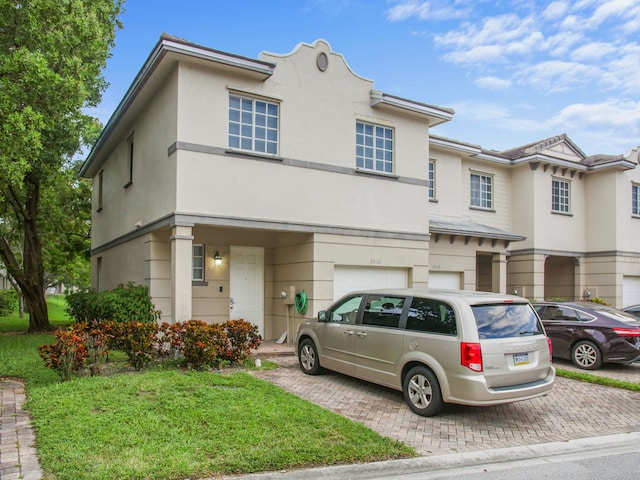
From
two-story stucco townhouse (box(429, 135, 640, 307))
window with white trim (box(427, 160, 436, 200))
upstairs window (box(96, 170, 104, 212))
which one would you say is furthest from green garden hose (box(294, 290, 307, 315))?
upstairs window (box(96, 170, 104, 212))

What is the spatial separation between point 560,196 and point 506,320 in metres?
14.6

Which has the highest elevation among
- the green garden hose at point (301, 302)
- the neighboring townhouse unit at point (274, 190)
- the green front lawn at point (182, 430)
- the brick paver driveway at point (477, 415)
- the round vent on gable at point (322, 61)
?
the round vent on gable at point (322, 61)

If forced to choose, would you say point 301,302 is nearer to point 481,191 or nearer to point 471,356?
point 471,356

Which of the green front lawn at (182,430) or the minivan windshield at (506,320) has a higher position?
the minivan windshield at (506,320)

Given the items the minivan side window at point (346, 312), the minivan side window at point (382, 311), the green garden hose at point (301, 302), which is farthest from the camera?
the green garden hose at point (301, 302)

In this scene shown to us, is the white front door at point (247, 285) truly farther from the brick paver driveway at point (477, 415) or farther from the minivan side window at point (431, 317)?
the minivan side window at point (431, 317)

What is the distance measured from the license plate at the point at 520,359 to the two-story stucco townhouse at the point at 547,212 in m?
10.2

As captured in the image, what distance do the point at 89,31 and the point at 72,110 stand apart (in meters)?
1.84

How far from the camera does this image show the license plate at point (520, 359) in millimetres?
6582

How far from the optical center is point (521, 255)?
18.8m

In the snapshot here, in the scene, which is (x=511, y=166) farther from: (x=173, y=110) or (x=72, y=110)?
(x=72, y=110)

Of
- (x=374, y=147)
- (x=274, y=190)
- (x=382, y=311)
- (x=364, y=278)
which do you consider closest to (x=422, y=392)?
(x=382, y=311)

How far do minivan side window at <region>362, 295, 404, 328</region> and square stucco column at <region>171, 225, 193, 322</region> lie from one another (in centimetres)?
409

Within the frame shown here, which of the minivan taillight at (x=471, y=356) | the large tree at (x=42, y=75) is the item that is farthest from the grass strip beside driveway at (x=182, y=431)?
the large tree at (x=42, y=75)
